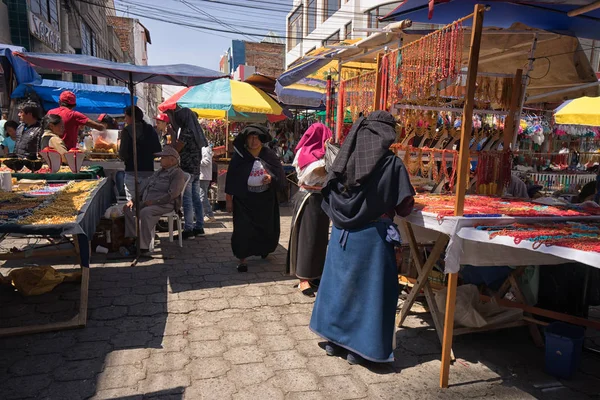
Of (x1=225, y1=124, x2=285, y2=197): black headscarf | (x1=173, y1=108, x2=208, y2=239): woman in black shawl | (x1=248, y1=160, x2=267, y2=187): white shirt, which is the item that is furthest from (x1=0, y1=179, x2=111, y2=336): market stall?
(x1=173, y1=108, x2=208, y2=239): woman in black shawl

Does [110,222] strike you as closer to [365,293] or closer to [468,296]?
[365,293]

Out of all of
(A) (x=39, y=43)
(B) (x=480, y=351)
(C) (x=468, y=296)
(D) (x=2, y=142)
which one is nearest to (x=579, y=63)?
(C) (x=468, y=296)

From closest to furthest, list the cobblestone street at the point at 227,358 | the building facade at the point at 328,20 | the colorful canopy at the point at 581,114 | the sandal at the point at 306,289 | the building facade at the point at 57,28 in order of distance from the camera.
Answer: the cobblestone street at the point at 227,358
the sandal at the point at 306,289
the colorful canopy at the point at 581,114
the building facade at the point at 57,28
the building facade at the point at 328,20

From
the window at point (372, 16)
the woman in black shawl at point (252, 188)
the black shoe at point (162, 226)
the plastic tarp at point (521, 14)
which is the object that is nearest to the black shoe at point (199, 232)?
the black shoe at point (162, 226)

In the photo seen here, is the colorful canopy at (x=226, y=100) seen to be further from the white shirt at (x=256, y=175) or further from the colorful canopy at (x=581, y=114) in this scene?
the colorful canopy at (x=581, y=114)

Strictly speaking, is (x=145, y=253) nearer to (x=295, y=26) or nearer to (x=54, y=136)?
(x=54, y=136)

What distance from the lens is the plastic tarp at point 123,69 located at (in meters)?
4.20

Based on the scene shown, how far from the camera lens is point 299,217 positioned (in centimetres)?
428

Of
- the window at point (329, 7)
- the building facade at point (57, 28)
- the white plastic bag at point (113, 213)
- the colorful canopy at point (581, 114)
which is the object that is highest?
the window at point (329, 7)

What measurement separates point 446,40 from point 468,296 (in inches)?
78.1

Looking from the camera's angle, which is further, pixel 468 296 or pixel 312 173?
pixel 312 173

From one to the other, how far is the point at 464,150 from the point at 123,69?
3367mm

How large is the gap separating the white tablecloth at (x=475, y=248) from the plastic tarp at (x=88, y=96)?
9.69 meters

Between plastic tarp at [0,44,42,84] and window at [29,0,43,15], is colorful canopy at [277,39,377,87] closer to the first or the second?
plastic tarp at [0,44,42,84]
